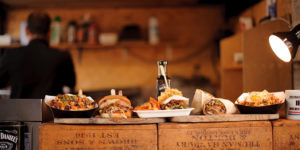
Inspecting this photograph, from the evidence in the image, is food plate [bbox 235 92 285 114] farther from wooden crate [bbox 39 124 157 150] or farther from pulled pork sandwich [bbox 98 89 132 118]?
pulled pork sandwich [bbox 98 89 132 118]

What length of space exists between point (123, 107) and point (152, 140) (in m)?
0.24

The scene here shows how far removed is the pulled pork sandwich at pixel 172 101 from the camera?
4.47 feet

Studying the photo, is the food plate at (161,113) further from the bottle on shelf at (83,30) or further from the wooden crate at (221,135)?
the bottle on shelf at (83,30)

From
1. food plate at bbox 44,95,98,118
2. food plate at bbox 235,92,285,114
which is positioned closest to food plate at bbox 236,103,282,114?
food plate at bbox 235,92,285,114

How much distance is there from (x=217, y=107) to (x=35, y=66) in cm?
180

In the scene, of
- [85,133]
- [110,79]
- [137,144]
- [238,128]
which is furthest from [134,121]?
[110,79]

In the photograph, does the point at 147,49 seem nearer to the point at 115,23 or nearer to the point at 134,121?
the point at 115,23

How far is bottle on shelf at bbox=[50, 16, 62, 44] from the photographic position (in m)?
4.05

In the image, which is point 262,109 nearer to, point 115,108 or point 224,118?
point 224,118

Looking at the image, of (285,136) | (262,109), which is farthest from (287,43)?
(285,136)

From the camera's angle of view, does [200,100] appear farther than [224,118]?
Yes

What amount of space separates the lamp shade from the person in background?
6.26 ft

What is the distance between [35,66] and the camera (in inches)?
98.0

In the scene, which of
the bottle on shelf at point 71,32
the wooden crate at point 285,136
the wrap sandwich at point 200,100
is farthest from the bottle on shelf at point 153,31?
the wooden crate at point 285,136
